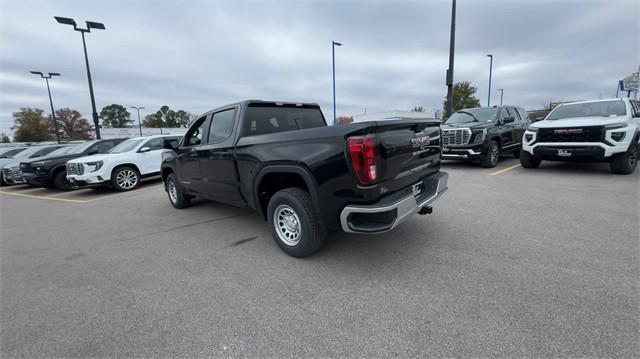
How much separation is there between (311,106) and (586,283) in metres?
3.86

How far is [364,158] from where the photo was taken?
2.50 metres

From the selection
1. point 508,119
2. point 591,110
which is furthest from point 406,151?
point 508,119

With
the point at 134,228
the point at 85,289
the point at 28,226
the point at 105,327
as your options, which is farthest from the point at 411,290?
the point at 28,226

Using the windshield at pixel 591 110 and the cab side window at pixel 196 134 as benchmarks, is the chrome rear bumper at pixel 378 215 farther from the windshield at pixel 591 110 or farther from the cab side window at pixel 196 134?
the windshield at pixel 591 110

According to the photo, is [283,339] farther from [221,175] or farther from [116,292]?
[221,175]

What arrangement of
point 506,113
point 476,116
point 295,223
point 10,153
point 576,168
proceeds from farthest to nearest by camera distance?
point 10,153 < point 506,113 < point 476,116 < point 576,168 < point 295,223

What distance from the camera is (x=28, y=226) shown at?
5359mm

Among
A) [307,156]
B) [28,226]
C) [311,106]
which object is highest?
[311,106]

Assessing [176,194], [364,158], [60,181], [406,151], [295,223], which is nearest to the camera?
[364,158]

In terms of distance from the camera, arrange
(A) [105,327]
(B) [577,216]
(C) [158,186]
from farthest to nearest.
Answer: (C) [158,186], (B) [577,216], (A) [105,327]

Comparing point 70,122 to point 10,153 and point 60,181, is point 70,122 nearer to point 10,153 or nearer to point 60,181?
point 10,153

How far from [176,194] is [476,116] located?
8.77 meters

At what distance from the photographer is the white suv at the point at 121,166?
7.92 m

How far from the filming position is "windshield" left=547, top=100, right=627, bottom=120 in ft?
22.2
